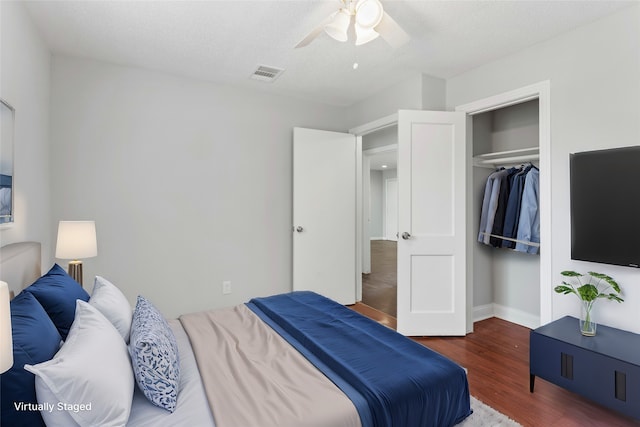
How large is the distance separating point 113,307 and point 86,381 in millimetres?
631

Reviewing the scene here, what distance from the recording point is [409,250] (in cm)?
316

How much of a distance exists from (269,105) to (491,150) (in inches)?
102

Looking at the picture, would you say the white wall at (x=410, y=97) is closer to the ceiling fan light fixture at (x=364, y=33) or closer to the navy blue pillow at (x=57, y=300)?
the ceiling fan light fixture at (x=364, y=33)

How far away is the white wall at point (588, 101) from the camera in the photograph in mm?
2121

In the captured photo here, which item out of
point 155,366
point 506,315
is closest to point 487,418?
point 155,366

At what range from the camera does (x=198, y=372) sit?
4.74 feet

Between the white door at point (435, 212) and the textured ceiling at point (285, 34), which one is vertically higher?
the textured ceiling at point (285, 34)

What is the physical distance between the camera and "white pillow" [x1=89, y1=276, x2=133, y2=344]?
4.94ft

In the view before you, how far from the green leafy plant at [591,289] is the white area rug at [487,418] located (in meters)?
0.79

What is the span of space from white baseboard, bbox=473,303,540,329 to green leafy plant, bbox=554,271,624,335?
119cm

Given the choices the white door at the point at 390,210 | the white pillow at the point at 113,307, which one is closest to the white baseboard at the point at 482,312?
the white pillow at the point at 113,307

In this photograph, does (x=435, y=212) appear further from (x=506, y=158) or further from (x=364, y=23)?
(x=364, y=23)

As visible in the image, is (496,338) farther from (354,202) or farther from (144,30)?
(144,30)

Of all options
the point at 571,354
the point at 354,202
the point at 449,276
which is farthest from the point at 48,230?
the point at 571,354
